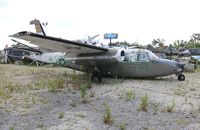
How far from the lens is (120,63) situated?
50.6 feet

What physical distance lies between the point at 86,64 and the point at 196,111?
25.6ft

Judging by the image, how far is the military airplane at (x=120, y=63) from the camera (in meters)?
14.9

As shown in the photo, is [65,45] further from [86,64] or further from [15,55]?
[15,55]

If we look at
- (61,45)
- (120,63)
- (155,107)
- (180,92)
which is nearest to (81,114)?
(155,107)

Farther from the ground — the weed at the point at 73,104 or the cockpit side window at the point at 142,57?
the cockpit side window at the point at 142,57

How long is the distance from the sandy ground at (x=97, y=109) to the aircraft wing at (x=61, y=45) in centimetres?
186

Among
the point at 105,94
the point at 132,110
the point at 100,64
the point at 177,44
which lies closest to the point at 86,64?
the point at 100,64

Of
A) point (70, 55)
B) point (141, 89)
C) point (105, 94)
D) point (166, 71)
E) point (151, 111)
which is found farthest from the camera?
point (70, 55)

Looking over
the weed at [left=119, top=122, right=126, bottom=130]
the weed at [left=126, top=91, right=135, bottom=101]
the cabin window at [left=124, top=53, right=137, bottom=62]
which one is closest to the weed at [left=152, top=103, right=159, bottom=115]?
the weed at [left=126, top=91, right=135, bottom=101]

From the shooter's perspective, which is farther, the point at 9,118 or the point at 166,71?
the point at 166,71

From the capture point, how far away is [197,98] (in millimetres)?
10609

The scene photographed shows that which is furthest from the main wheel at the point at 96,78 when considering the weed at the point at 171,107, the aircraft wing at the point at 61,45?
the weed at the point at 171,107

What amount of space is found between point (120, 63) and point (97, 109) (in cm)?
674

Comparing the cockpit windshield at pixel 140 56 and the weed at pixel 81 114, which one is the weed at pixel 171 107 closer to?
the weed at pixel 81 114
